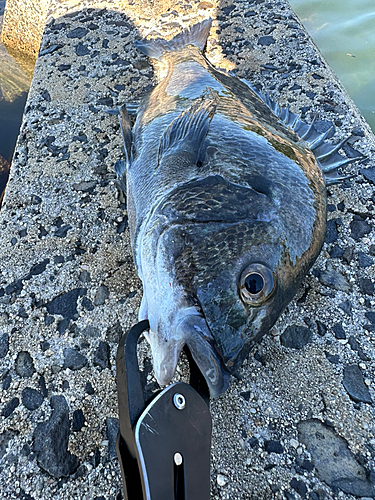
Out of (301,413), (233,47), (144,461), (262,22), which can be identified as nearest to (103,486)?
(144,461)

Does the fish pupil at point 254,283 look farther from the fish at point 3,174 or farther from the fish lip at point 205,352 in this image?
the fish at point 3,174

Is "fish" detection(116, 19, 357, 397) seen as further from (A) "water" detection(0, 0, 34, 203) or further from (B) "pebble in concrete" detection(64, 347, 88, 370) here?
(A) "water" detection(0, 0, 34, 203)

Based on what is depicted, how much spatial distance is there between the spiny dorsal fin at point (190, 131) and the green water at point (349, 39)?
9.09 ft

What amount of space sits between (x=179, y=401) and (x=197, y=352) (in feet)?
0.55

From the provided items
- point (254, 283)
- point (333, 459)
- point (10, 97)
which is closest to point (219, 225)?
point (254, 283)

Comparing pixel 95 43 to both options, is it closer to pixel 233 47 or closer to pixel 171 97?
pixel 233 47

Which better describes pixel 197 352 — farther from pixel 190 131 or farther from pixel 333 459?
pixel 190 131

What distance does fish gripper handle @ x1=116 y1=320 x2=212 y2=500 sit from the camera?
1.03 meters

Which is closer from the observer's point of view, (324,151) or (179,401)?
(179,401)

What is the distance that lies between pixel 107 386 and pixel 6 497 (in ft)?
1.74

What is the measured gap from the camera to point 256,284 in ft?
4.34

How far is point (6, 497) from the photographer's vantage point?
55.0 inches

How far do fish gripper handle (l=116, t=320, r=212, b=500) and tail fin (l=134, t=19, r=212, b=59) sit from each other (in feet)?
8.95

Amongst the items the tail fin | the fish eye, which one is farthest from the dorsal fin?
the tail fin
